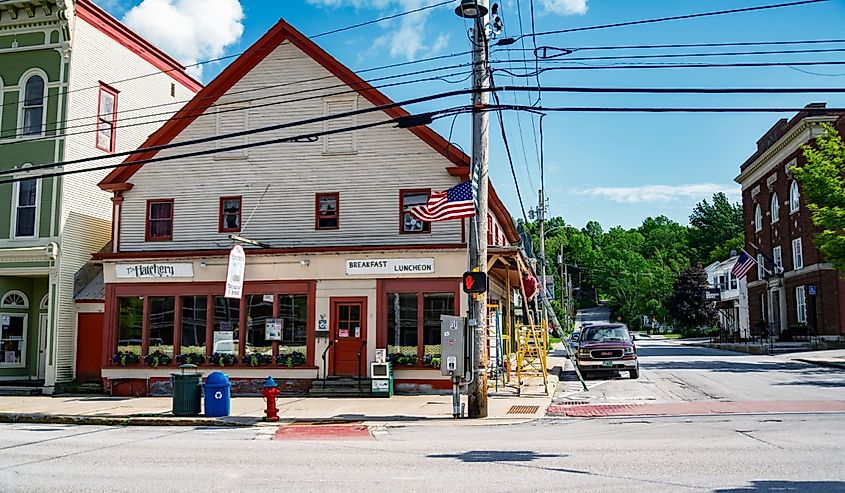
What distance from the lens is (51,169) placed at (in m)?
25.3

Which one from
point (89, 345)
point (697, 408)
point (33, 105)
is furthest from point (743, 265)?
point (33, 105)

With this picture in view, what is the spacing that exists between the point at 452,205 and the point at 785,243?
40.6 meters

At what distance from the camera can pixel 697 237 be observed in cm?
13062

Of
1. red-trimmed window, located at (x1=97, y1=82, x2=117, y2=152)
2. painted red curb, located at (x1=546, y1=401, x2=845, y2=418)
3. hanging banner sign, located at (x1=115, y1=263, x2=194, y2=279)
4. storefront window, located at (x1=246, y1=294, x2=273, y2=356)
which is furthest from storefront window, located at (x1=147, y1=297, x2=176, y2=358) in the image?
painted red curb, located at (x1=546, y1=401, x2=845, y2=418)

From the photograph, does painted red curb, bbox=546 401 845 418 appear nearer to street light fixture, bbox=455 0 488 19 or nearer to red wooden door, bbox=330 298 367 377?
red wooden door, bbox=330 298 367 377

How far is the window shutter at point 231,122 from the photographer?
23938 mm

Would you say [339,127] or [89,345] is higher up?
[339,127]

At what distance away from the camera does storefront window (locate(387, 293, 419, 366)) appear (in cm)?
2200

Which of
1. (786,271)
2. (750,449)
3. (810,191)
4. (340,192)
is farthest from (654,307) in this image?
(750,449)

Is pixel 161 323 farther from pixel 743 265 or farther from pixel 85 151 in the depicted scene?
pixel 743 265

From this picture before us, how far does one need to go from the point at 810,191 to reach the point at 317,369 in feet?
68.5

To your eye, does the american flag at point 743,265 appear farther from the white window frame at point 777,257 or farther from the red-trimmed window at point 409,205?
the red-trimmed window at point 409,205

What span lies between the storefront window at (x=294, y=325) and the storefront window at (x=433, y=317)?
11.3 ft

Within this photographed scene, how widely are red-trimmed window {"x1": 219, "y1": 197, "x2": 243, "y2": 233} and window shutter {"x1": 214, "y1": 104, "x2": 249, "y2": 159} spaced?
1321mm
